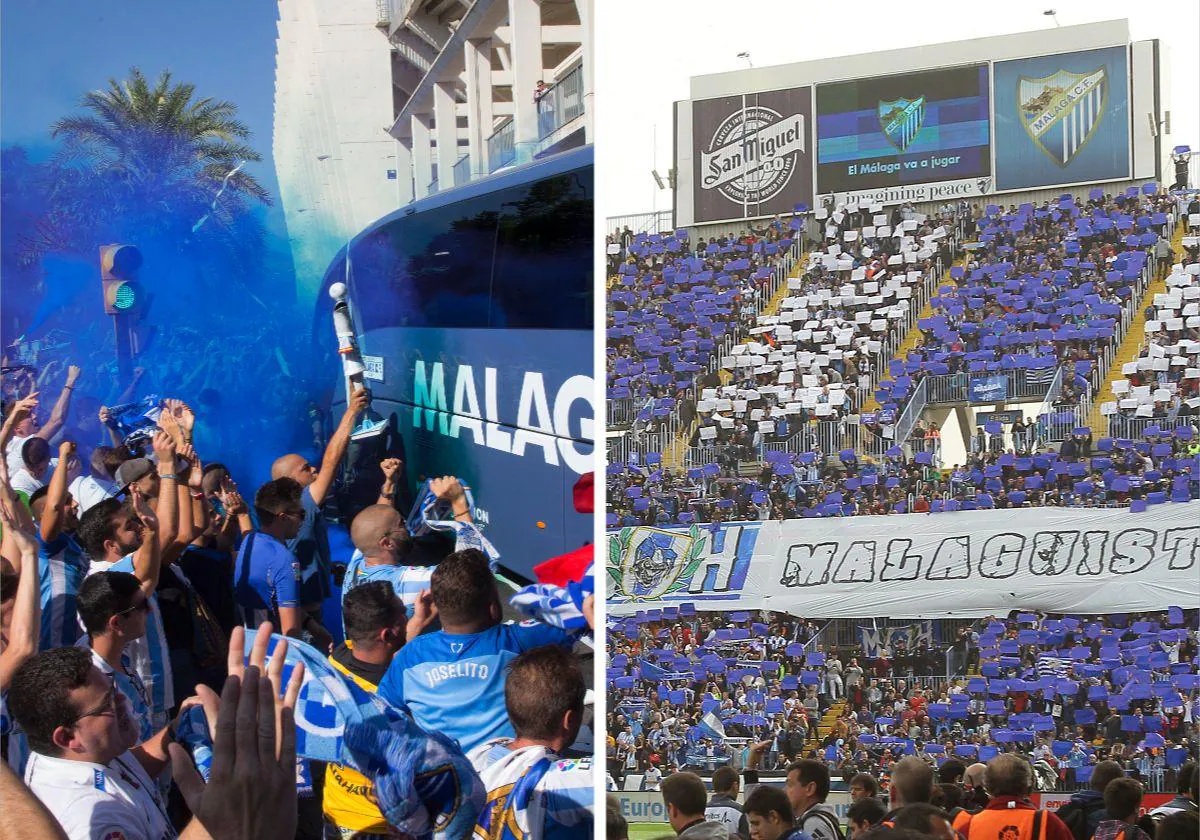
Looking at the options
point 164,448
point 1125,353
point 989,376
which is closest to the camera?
point 164,448

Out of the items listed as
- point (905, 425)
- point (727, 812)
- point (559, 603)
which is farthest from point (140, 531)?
point (905, 425)

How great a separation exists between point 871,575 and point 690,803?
7.98 meters

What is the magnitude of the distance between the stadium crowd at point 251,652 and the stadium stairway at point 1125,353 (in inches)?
389

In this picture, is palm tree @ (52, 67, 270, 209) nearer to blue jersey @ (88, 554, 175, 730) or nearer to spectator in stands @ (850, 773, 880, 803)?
blue jersey @ (88, 554, 175, 730)

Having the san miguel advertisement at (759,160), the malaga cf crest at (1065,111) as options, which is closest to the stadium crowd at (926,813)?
the malaga cf crest at (1065,111)

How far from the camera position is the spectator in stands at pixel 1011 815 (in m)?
4.08

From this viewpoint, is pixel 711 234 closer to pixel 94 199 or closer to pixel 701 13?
pixel 701 13

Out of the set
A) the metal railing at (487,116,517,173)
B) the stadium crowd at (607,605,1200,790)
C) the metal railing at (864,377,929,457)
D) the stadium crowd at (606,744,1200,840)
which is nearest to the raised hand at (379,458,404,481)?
the metal railing at (487,116,517,173)

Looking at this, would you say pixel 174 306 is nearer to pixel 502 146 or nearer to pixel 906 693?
pixel 502 146

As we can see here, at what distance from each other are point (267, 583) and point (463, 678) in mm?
362

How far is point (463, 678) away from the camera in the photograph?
2104 mm

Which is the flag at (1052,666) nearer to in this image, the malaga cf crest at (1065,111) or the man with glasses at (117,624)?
the malaga cf crest at (1065,111)

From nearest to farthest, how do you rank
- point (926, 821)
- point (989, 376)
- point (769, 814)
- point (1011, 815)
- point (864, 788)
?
point (926, 821)
point (1011, 815)
point (769, 814)
point (864, 788)
point (989, 376)

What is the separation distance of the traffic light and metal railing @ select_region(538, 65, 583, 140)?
69cm
